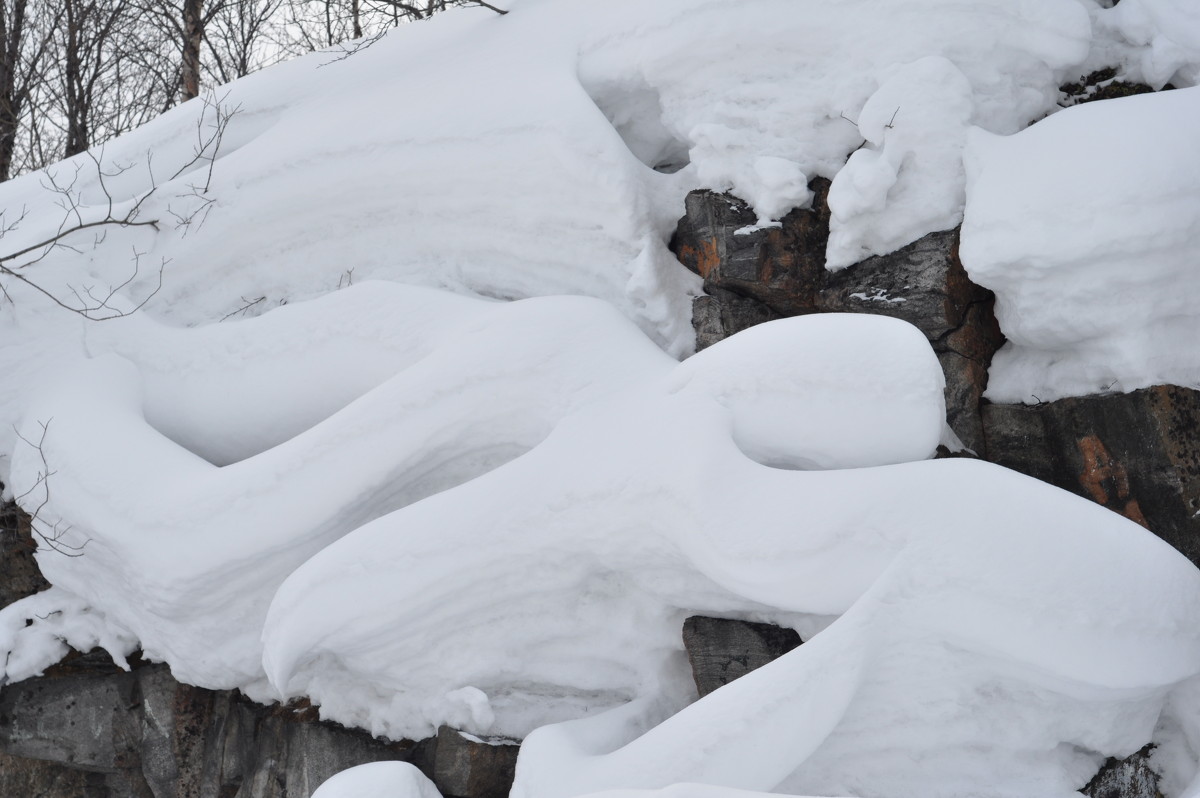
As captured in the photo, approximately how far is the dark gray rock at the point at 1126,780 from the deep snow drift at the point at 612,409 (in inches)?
1.6

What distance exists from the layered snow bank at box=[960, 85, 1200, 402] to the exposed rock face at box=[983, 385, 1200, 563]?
0.22 feet

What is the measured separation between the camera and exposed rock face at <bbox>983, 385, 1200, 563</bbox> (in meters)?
3.30

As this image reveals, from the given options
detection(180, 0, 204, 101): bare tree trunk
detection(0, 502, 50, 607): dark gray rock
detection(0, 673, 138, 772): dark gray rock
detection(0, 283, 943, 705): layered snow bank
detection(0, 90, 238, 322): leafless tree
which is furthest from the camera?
detection(180, 0, 204, 101): bare tree trunk

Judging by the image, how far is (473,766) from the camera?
350 centimetres

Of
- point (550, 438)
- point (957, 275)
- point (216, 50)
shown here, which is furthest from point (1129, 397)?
point (216, 50)

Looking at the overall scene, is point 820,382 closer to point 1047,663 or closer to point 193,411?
point 1047,663

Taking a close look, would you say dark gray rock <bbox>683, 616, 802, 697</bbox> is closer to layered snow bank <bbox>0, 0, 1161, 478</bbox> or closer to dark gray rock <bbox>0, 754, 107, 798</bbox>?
layered snow bank <bbox>0, 0, 1161, 478</bbox>

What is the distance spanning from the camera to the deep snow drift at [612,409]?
113 inches

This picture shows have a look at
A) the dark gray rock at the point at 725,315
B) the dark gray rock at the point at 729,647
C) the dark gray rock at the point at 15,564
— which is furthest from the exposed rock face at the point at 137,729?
the dark gray rock at the point at 725,315

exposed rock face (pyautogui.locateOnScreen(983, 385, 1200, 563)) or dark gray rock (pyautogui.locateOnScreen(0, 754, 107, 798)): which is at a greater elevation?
exposed rock face (pyautogui.locateOnScreen(983, 385, 1200, 563))

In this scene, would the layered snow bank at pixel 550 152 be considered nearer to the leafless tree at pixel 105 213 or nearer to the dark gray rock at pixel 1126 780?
the leafless tree at pixel 105 213

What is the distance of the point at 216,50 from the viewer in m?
9.81

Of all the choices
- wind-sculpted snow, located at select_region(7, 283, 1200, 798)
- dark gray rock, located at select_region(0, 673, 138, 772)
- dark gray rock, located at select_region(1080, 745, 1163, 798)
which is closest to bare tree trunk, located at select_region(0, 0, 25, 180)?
wind-sculpted snow, located at select_region(7, 283, 1200, 798)

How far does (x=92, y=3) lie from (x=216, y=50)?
2035 millimetres
